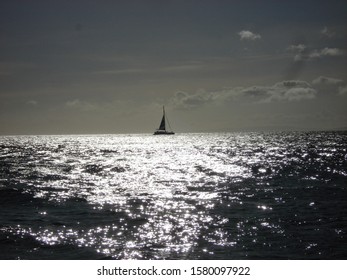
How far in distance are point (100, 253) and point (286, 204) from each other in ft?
58.0

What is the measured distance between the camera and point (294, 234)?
72.9 feet

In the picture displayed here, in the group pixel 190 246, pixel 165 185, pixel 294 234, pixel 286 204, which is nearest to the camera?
pixel 190 246

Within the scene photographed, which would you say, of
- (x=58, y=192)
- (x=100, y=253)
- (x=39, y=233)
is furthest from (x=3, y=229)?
(x=58, y=192)

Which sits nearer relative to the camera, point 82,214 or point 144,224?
point 144,224

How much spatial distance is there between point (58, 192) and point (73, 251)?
2040cm

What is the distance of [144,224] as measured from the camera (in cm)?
2480

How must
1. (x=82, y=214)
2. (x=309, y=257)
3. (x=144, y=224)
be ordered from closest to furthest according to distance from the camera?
1. (x=309, y=257)
2. (x=144, y=224)
3. (x=82, y=214)

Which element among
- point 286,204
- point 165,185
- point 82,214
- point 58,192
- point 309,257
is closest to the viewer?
point 309,257

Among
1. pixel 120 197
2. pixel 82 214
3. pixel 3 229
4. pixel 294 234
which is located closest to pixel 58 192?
pixel 120 197

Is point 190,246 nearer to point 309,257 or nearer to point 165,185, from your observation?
point 309,257

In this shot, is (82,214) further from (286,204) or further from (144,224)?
(286,204)

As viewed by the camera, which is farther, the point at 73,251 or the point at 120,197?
the point at 120,197

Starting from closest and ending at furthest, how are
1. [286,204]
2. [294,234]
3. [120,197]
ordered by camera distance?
→ [294,234]
[286,204]
[120,197]

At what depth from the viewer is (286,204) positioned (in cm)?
3148
